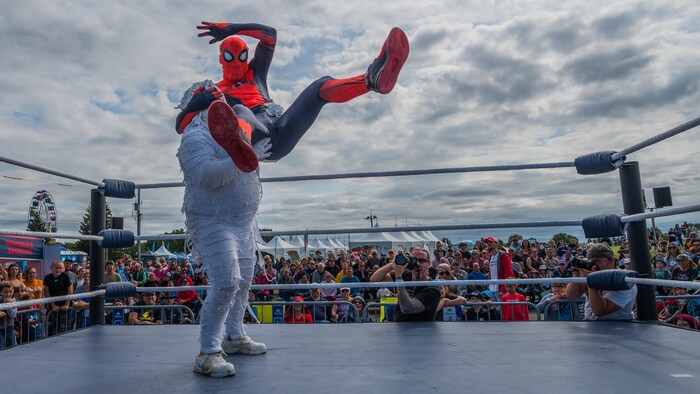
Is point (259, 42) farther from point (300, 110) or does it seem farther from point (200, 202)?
point (200, 202)

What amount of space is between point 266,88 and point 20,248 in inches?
637

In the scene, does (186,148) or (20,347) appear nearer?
(186,148)

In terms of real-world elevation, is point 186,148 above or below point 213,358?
above

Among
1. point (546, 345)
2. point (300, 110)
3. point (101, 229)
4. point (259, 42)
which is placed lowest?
point (546, 345)

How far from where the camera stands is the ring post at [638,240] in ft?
9.98

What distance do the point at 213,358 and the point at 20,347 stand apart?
1471 millimetres

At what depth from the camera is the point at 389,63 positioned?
2316 millimetres

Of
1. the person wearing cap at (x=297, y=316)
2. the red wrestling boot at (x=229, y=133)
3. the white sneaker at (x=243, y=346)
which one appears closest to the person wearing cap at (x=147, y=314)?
the person wearing cap at (x=297, y=316)

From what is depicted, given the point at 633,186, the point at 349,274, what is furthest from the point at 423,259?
the point at 349,274

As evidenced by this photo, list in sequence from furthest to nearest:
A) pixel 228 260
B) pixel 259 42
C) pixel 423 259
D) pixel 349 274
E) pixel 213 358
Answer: pixel 349 274, pixel 423 259, pixel 259 42, pixel 228 260, pixel 213 358

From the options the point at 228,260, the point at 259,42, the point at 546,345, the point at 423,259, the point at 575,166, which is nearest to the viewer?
the point at 228,260

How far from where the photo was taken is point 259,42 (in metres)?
2.95

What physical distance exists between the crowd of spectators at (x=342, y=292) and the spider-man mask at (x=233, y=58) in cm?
196

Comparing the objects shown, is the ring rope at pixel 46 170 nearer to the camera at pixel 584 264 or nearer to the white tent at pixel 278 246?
the camera at pixel 584 264
